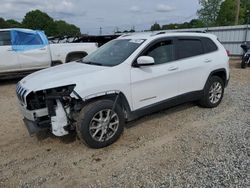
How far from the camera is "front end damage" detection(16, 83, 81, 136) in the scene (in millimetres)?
3904

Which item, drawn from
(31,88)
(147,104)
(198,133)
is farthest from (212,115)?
(31,88)

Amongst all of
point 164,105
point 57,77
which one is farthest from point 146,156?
point 57,77

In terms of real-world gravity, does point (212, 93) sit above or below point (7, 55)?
below

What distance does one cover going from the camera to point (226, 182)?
10.6 ft

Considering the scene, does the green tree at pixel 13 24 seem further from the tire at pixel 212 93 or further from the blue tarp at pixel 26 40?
the tire at pixel 212 93

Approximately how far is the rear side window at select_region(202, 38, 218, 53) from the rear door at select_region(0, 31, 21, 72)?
650 centimetres

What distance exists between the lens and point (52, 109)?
155 inches

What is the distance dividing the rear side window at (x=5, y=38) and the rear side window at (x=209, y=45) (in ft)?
22.1

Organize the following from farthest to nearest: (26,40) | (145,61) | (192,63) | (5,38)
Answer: (26,40) < (5,38) < (192,63) < (145,61)

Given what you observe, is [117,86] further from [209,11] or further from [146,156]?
[209,11]

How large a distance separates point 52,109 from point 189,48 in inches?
123

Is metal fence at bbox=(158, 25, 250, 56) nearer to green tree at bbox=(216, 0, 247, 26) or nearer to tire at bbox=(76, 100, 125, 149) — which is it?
tire at bbox=(76, 100, 125, 149)

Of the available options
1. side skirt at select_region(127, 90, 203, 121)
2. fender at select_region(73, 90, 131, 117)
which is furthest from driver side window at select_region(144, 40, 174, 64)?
fender at select_region(73, 90, 131, 117)

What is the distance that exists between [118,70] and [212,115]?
2494 millimetres
